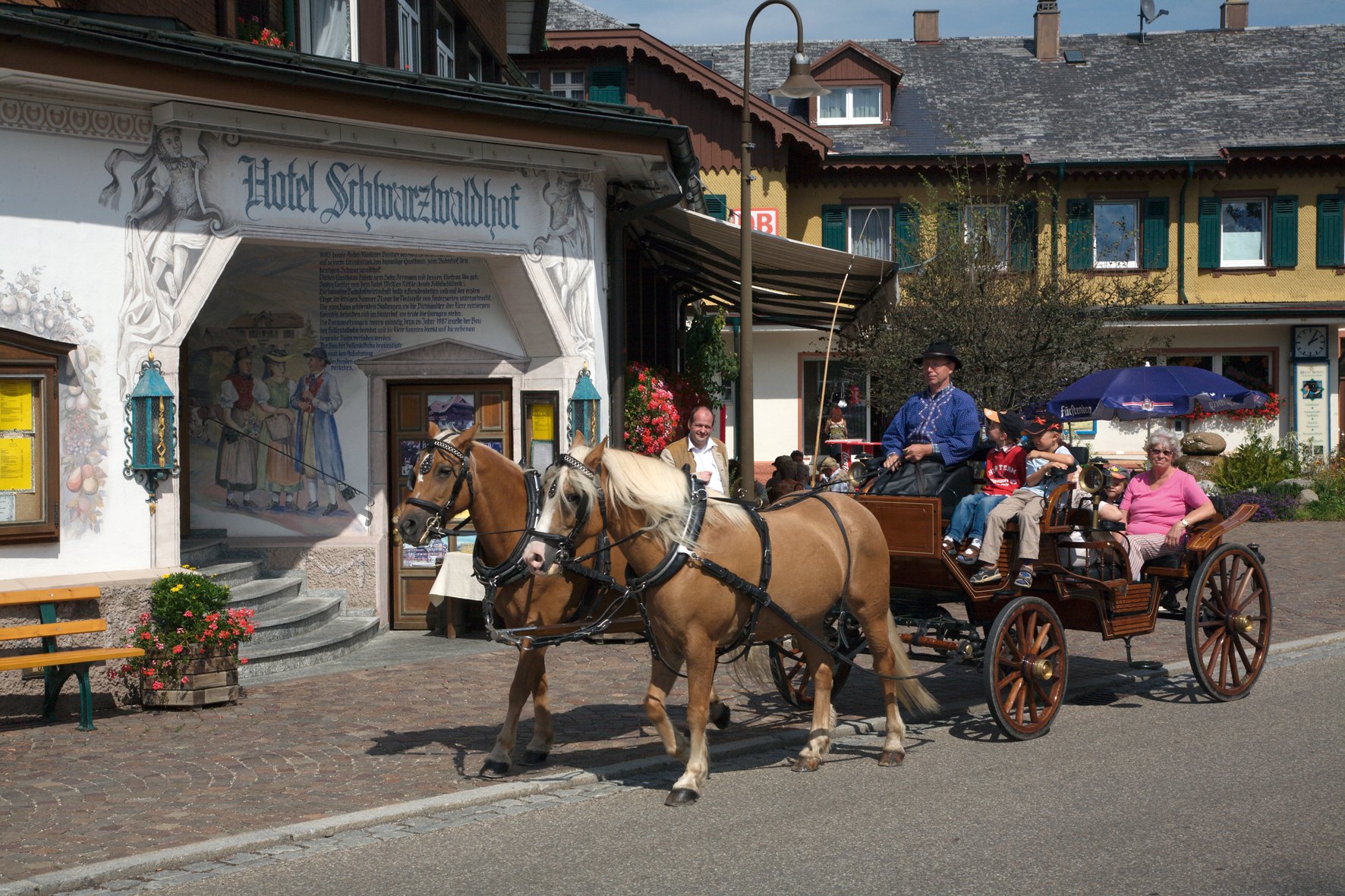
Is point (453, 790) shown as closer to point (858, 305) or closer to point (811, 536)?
point (811, 536)

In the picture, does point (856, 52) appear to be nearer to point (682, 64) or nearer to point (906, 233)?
point (682, 64)

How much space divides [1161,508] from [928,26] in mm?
29274

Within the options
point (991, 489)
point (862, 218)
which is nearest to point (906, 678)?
point (991, 489)

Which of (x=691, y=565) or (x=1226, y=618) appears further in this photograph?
(x=1226, y=618)

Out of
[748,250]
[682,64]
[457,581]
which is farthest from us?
[682,64]

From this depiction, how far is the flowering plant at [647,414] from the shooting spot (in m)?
13.7

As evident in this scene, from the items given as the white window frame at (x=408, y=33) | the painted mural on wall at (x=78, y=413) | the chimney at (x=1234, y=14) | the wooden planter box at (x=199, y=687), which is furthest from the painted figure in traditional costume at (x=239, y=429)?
the chimney at (x=1234, y=14)

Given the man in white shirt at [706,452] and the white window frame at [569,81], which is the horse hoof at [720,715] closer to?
the man in white shirt at [706,452]

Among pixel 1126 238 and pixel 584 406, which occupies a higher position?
pixel 1126 238

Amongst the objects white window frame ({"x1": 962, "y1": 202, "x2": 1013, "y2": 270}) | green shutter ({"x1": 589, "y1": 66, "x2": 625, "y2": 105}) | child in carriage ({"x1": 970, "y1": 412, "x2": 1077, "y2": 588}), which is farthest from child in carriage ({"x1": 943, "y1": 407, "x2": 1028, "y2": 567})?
green shutter ({"x1": 589, "y1": 66, "x2": 625, "y2": 105})

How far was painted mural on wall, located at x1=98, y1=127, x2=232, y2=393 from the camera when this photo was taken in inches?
390

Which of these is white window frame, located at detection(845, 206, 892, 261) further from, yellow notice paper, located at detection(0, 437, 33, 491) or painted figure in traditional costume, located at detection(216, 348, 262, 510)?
yellow notice paper, located at detection(0, 437, 33, 491)

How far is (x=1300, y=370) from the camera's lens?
29.6m

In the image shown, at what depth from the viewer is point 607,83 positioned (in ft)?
98.8
